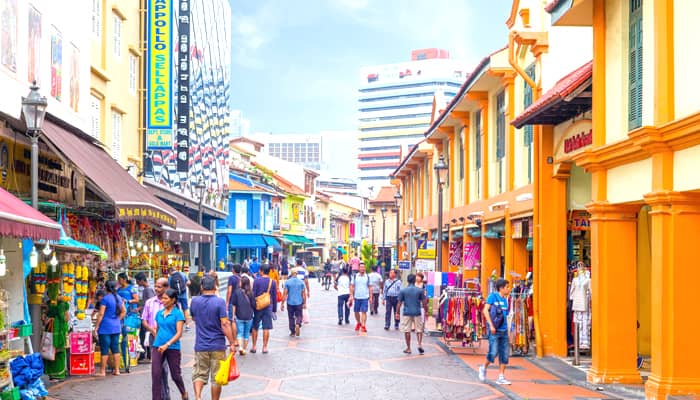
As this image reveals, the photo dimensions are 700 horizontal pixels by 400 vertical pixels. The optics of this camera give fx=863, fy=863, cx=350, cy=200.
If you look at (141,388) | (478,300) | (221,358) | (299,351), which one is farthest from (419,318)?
(221,358)

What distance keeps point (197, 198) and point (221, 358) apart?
83.8 ft

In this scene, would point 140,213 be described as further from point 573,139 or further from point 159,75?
point 159,75

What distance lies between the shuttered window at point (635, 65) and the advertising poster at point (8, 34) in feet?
30.7

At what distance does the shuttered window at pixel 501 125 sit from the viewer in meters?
22.8

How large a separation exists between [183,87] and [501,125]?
10259 millimetres

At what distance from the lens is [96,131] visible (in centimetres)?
2219

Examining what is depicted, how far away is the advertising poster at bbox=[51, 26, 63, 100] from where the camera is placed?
53.0ft

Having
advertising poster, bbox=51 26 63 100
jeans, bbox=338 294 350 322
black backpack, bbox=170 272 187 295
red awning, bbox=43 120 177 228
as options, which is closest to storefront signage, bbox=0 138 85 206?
red awning, bbox=43 120 177 228

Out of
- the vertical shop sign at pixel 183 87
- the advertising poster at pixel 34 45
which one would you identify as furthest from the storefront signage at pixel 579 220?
the vertical shop sign at pixel 183 87

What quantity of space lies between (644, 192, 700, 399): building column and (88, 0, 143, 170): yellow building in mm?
14025

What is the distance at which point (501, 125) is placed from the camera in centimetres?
2323

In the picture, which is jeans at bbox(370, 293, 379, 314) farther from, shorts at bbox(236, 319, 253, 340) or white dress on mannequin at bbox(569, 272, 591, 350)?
white dress on mannequin at bbox(569, 272, 591, 350)

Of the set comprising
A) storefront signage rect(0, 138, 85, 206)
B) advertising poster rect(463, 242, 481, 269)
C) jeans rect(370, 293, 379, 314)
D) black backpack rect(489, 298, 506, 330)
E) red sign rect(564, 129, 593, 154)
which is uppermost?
red sign rect(564, 129, 593, 154)

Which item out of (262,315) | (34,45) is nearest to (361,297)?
(262,315)
